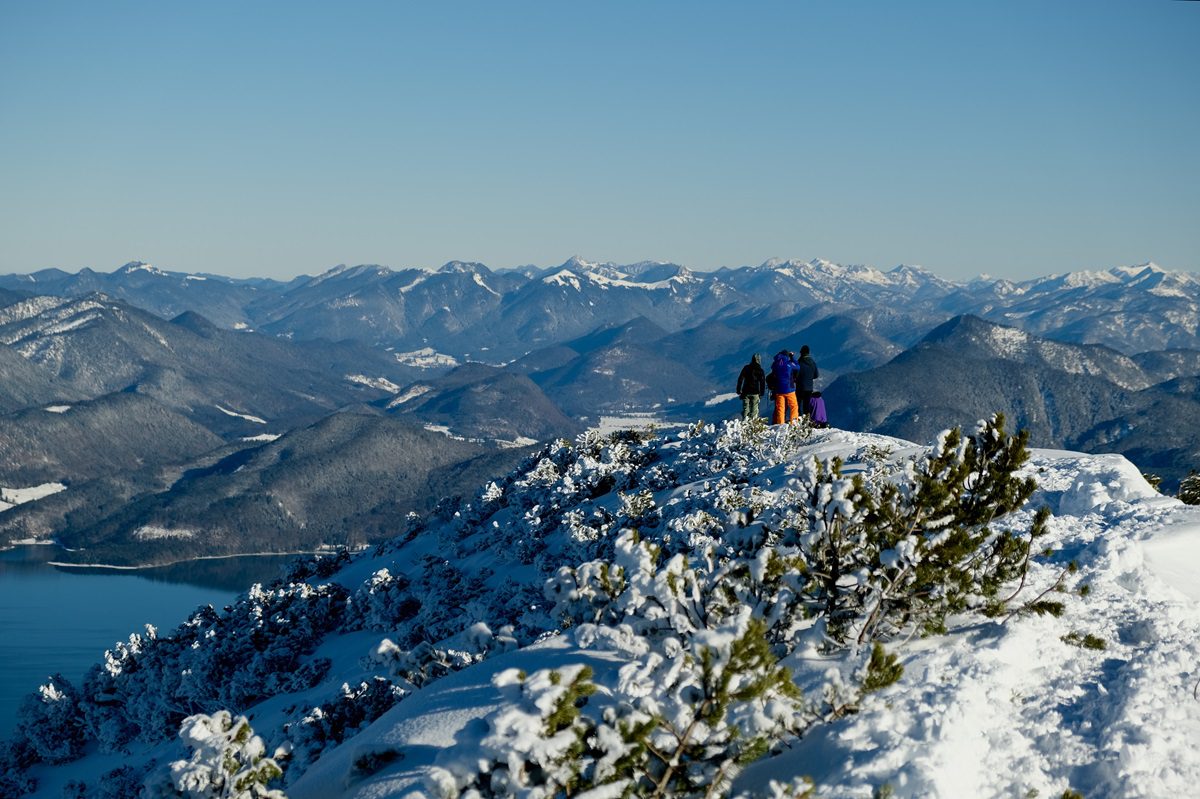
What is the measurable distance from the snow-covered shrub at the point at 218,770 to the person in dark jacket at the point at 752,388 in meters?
25.3

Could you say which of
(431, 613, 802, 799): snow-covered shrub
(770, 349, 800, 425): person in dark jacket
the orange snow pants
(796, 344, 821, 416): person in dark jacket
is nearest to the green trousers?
the orange snow pants

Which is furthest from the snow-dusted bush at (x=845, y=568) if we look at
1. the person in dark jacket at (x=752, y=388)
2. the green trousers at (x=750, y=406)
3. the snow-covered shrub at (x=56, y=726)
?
the snow-covered shrub at (x=56, y=726)

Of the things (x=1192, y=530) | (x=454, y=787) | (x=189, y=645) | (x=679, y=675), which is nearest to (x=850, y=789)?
(x=679, y=675)

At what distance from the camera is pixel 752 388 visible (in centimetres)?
3494

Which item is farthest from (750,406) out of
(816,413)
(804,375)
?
(804,375)

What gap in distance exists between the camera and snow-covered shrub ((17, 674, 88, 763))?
1833 inches

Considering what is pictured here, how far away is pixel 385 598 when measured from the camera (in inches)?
1452

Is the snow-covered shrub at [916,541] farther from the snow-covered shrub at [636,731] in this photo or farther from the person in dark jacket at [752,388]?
the person in dark jacket at [752,388]

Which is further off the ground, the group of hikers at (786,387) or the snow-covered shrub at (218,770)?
the group of hikers at (786,387)

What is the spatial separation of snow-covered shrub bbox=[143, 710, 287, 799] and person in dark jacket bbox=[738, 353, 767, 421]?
2533 cm

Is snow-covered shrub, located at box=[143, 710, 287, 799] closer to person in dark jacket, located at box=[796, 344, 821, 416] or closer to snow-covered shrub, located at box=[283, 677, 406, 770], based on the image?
snow-covered shrub, located at box=[283, 677, 406, 770]

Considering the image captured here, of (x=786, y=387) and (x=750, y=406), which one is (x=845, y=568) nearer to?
(x=786, y=387)

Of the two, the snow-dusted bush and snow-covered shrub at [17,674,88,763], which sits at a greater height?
the snow-dusted bush

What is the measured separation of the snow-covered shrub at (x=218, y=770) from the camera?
11.1 metres
